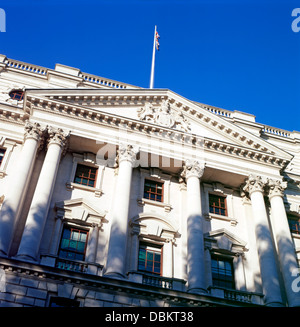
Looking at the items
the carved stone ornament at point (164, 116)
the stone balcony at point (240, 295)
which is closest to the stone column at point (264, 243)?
the stone balcony at point (240, 295)

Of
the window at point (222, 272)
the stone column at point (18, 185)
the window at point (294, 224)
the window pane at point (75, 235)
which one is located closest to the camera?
the stone column at point (18, 185)

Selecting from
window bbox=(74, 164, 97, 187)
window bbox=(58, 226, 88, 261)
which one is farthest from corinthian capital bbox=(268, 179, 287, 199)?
window bbox=(58, 226, 88, 261)

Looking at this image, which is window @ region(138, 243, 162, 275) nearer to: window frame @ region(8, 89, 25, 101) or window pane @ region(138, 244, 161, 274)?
window pane @ region(138, 244, 161, 274)

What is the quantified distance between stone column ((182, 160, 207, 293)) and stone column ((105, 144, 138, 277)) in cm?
356

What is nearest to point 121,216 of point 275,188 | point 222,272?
point 222,272

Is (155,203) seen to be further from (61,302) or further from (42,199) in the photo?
(61,302)

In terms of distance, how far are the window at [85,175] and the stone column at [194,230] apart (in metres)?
5.65

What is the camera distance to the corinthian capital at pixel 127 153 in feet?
83.7

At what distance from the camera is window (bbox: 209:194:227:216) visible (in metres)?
27.1

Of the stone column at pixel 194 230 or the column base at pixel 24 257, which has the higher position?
the stone column at pixel 194 230

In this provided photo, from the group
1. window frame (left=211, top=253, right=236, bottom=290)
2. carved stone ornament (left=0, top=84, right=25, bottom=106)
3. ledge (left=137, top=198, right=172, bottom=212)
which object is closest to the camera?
window frame (left=211, top=253, right=236, bottom=290)

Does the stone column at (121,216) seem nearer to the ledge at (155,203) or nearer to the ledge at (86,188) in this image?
the ledge at (86,188)

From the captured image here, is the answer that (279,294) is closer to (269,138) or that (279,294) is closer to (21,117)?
(269,138)

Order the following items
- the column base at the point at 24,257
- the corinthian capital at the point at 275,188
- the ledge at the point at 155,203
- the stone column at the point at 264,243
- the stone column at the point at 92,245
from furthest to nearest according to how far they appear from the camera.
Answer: the corinthian capital at the point at 275,188 < the ledge at the point at 155,203 < the stone column at the point at 264,243 < the stone column at the point at 92,245 < the column base at the point at 24,257
